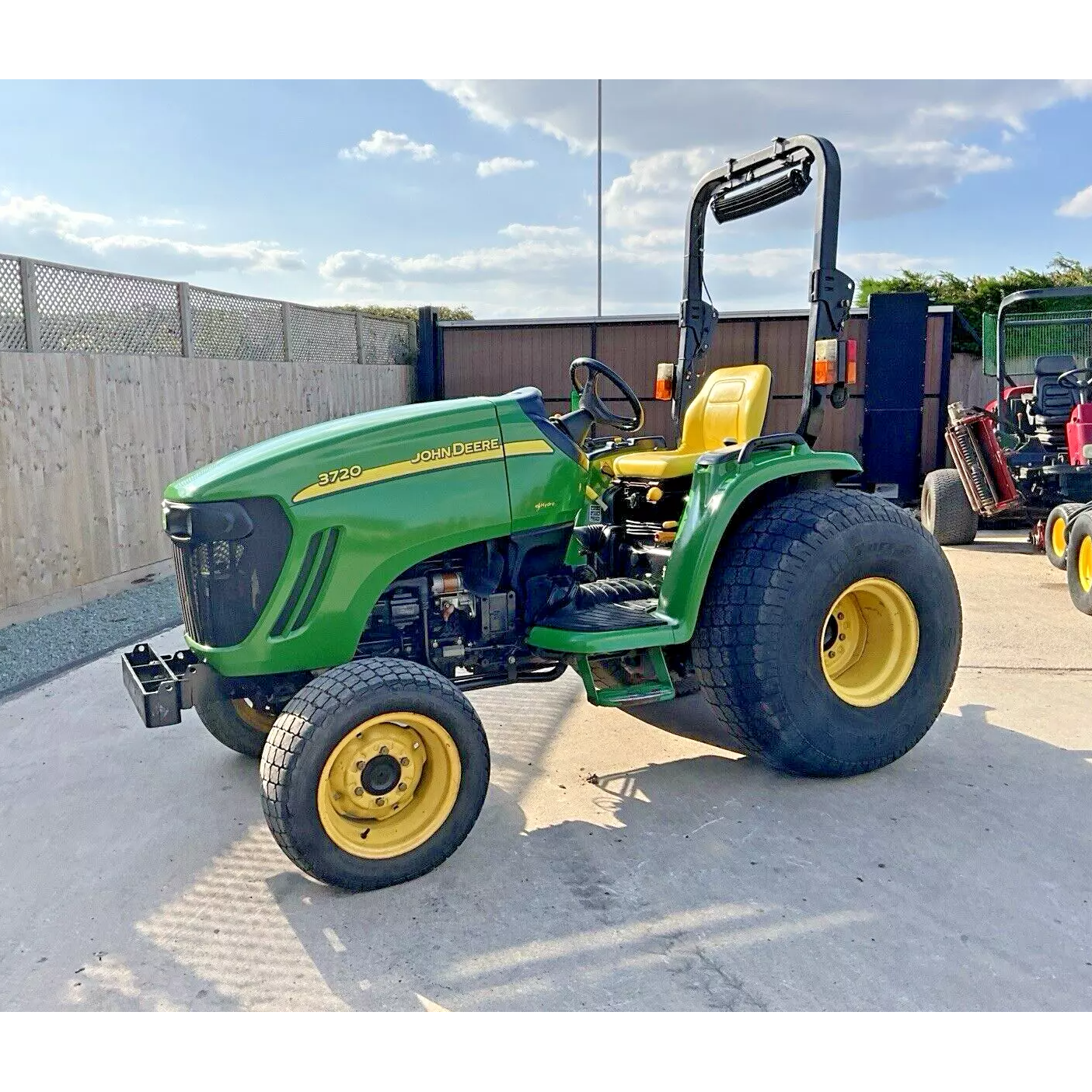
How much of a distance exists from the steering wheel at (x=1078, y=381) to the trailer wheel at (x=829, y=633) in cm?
510

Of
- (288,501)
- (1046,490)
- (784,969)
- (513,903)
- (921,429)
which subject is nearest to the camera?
(784,969)

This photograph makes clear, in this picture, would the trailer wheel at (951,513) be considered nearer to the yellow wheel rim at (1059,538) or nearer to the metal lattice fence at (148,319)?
the yellow wheel rim at (1059,538)

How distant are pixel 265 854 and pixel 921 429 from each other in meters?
9.95

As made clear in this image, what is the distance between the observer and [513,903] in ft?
8.71

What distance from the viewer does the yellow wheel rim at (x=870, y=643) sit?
3.47 metres

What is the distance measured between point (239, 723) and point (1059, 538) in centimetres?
624

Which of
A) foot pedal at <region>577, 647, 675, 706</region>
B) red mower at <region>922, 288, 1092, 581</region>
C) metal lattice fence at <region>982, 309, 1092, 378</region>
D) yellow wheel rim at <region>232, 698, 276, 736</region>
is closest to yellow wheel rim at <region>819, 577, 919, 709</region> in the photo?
foot pedal at <region>577, 647, 675, 706</region>

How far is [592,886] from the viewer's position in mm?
2742

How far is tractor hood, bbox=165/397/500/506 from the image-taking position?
2.86 meters

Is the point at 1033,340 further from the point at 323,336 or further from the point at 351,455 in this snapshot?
the point at 351,455

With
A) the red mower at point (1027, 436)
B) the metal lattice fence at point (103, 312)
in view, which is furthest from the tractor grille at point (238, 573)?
the red mower at point (1027, 436)

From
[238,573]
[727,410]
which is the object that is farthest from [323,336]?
[238,573]

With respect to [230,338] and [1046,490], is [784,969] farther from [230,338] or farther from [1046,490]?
[230,338]
